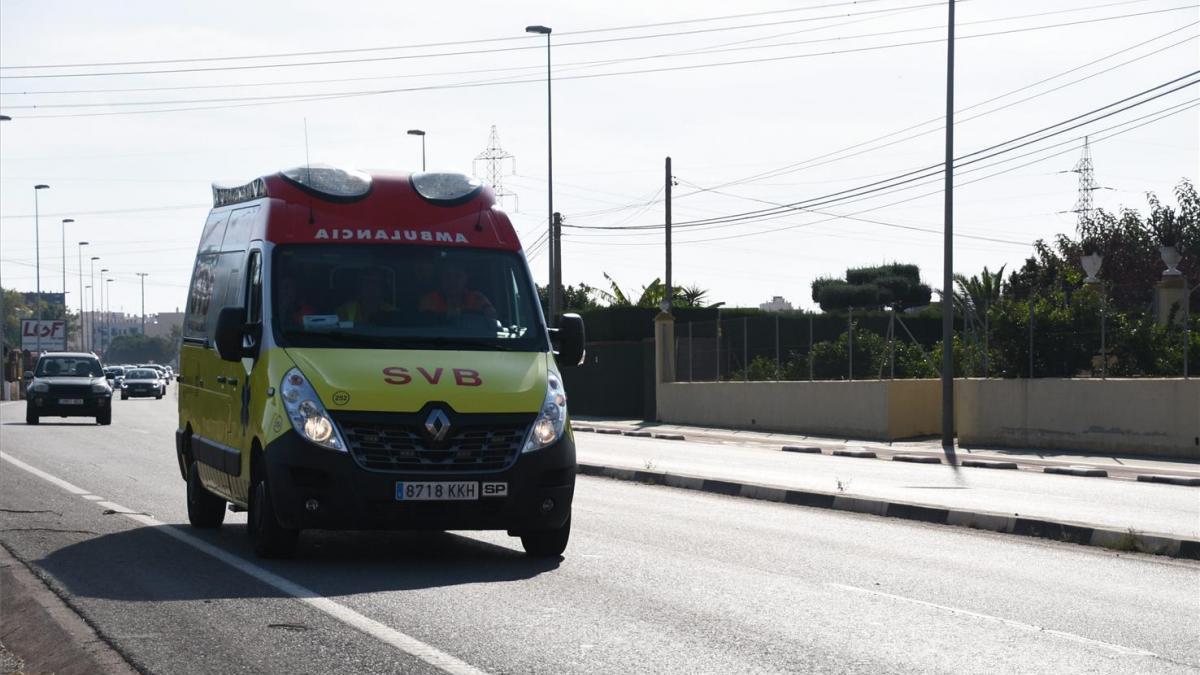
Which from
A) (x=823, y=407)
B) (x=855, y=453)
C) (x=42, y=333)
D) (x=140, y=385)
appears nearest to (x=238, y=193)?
(x=855, y=453)

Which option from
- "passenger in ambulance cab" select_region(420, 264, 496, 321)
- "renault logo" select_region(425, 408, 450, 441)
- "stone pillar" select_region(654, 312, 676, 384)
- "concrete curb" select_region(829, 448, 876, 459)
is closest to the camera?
"renault logo" select_region(425, 408, 450, 441)

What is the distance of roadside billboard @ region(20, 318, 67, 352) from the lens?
8912cm

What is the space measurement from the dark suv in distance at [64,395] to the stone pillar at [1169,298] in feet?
75.8

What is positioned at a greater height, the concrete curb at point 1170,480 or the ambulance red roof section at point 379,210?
the ambulance red roof section at point 379,210

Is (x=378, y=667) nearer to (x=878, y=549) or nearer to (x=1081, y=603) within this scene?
(x=1081, y=603)

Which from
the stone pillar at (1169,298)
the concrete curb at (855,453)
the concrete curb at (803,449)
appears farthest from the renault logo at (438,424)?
the stone pillar at (1169,298)

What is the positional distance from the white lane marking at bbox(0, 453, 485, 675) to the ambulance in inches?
14.2

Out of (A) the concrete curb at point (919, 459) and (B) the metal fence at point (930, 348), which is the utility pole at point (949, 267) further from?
(A) the concrete curb at point (919, 459)

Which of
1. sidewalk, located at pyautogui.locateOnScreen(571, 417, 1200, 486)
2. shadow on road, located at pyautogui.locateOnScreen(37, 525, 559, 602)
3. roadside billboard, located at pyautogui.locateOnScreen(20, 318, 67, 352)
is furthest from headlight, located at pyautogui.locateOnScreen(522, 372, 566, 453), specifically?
roadside billboard, located at pyautogui.locateOnScreen(20, 318, 67, 352)

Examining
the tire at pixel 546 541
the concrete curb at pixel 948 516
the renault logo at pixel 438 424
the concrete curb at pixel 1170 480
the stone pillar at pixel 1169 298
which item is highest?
the stone pillar at pixel 1169 298

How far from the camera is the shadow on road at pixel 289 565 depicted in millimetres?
9719

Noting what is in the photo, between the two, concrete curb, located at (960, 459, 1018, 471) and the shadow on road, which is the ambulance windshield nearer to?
the shadow on road

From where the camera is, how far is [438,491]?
10.5 metres

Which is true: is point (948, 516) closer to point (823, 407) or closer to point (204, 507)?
point (204, 507)
